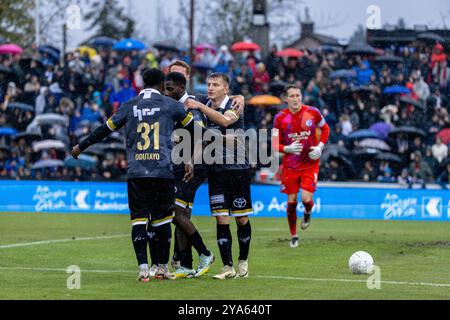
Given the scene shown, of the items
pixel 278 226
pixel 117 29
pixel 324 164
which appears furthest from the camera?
pixel 117 29

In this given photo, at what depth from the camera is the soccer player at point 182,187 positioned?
12680 mm

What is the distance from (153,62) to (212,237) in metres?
15.1

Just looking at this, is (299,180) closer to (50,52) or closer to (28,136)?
(28,136)

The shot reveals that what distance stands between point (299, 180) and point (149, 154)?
6705 millimetres

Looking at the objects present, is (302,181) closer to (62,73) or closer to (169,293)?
(169,293)

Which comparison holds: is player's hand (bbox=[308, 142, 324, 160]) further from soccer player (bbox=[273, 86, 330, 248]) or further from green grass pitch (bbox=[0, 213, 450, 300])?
green grass pitch (bbox=[0, 213, 450, 300])

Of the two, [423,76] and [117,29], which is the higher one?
[117,29]

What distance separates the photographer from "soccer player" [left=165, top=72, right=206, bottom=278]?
41.6ft

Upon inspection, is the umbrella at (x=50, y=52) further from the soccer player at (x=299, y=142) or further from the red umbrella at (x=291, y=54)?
the soccer player at (x=299, y=142)

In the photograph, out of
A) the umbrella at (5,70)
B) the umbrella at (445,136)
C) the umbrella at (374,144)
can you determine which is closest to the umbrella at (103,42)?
the umbrella at (5,70)

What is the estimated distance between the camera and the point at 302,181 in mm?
18094

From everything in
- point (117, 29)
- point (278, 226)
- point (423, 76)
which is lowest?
point (278, 226)

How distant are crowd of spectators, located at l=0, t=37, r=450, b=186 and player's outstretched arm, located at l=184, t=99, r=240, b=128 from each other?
54.7ft

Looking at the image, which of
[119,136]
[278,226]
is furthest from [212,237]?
[119,136]
